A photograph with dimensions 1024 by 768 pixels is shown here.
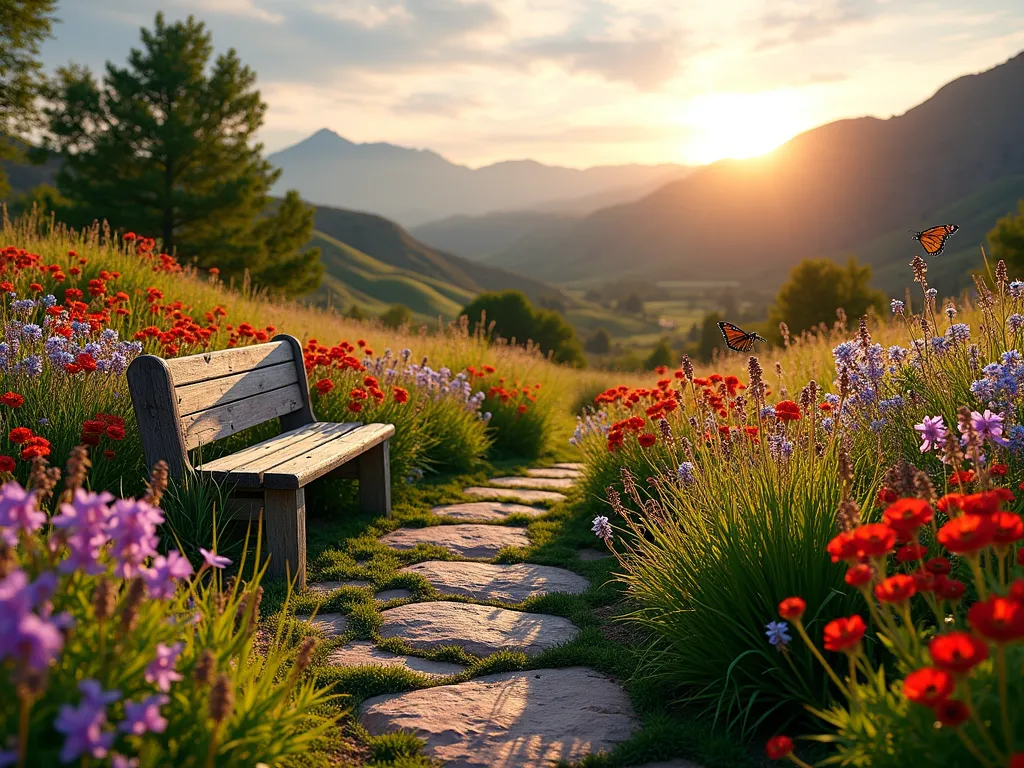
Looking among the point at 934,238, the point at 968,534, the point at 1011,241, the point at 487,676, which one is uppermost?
the point at 1011,241

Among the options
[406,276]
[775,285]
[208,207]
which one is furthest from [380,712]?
[775,285]

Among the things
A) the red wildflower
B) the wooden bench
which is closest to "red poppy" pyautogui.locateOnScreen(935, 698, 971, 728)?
the red wildflower

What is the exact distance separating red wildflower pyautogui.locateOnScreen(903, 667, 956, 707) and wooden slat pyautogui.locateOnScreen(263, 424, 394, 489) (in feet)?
9.50

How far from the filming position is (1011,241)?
24188 mm

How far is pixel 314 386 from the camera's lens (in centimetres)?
589

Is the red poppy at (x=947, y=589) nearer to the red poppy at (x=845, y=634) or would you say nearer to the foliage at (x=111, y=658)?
the red poppy at (x=845, y=634)

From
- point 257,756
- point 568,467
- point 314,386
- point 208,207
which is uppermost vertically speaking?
point 208,207

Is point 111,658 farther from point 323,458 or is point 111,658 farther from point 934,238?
point 934,238

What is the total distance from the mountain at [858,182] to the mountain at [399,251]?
51.0 meters

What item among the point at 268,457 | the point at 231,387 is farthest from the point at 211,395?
the point at 268,457

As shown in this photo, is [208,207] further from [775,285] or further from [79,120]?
[775,285]

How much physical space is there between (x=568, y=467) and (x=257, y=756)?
632 cm

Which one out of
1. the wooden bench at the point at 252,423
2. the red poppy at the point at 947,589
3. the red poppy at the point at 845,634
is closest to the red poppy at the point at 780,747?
the red poppy at the point at 845,634

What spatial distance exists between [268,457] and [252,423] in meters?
0.49
